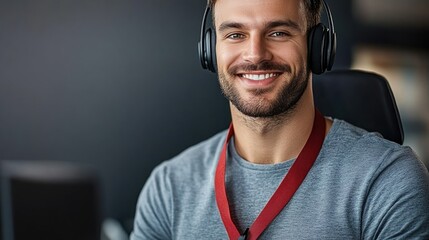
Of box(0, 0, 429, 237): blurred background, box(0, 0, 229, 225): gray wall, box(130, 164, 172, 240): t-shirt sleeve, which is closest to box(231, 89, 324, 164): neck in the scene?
box(130, 164, 172, 240): t-shirt sleeve

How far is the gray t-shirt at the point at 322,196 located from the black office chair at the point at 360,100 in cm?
11

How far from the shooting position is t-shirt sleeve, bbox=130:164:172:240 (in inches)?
66.4

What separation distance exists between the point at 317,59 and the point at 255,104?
0.16 metres

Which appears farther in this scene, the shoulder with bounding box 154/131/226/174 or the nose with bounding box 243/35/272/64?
the shoulder with bounding box 154/131/226/174

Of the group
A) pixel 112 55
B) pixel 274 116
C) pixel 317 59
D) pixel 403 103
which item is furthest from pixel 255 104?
pixel 403 103

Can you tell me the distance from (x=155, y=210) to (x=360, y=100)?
1.70 feet

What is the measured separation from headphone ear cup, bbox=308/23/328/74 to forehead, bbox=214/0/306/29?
4cm

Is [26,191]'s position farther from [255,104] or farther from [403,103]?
[403,103]

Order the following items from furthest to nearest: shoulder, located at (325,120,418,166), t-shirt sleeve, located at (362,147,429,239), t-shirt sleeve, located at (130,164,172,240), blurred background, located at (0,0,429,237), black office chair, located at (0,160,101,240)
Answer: blurred background, located at (0,0,429,237) → t-shirt sleeve, located at (130,164,172,240) → shoulder, located at (325,120,418,166) → t-shirt sleeve, located at (362,147,429,239) → black office chair, located at (0,160,101,240)

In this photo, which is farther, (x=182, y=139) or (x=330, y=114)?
(x=182, y=139)

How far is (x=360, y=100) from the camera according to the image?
5.50 ft

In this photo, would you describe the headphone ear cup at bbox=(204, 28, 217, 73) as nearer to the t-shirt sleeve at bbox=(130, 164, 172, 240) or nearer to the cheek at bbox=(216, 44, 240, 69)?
the cheek at bbox=(216, 44, 240, 69)

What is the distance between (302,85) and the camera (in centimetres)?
157

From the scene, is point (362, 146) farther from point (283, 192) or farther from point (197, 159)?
point (197, 159)
